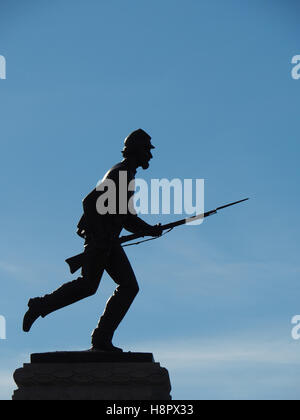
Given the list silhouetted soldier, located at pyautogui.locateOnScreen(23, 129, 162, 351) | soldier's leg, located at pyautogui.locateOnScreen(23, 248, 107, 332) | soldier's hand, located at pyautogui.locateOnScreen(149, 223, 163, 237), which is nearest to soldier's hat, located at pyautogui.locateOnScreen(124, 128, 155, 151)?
silhouetted soldier, located at pyautogui.locateOnScreen(23, 129, 162, 351)

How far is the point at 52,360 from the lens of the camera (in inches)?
563

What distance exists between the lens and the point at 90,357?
14281 millimetres

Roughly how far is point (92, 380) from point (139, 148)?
3874mm

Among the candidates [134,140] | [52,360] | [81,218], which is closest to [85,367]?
[52,360]

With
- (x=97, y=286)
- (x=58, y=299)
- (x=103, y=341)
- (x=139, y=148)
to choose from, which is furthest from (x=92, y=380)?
(x=139, y=148)

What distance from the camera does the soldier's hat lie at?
15.3m

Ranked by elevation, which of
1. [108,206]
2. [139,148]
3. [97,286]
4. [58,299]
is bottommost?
[58,299]

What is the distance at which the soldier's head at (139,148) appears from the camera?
50.2 ft

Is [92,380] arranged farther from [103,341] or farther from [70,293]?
[70,293]

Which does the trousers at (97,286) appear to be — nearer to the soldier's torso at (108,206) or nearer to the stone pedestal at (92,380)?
the soldier's torso at (108,206)
